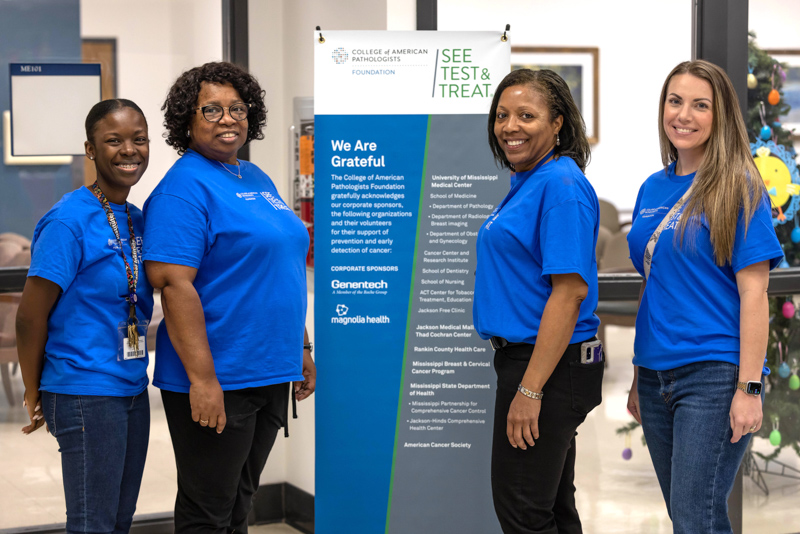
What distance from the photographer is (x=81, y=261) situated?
1.85m

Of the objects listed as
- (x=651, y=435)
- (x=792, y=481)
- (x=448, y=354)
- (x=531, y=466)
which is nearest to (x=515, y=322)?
(x=531, y=466)

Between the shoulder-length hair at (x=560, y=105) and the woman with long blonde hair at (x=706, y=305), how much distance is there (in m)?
0.23

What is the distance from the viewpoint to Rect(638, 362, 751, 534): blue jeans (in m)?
1.79

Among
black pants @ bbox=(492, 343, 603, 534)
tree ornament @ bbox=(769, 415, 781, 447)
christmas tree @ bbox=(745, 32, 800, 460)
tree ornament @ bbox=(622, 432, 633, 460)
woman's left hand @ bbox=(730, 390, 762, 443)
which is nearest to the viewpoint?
woman's left hand @ bbox=(730, 390, 762, 443)

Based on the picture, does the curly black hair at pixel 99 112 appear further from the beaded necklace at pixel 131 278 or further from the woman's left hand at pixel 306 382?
the woman's left hand at pixel 306 382

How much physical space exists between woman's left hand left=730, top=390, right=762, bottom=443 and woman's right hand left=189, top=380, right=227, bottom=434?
1223 mm

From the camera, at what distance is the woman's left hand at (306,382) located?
227 centimetres

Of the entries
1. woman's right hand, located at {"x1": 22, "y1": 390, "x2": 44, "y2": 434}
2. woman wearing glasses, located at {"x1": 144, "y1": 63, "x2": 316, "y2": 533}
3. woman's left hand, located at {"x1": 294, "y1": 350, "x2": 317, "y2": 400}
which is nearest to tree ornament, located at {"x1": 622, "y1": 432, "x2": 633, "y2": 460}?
woman's left hand, located at {"x1": 294, "y1": 350, "x2": 317, "y2": 400}

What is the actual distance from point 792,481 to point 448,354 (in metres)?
1.78

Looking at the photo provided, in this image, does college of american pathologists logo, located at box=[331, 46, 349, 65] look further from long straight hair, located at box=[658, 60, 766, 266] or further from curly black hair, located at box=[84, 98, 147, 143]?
long straight hair, located at box=[658, 60, 766, 266]

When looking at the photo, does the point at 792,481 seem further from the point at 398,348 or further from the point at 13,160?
the point at 13,160

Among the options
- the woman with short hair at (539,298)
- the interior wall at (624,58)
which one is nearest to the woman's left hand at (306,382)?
the woman with short hair at (539,298)

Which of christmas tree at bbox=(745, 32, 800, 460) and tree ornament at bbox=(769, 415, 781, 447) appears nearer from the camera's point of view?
christmas tree at bbox=(745, 32, 800, 460)

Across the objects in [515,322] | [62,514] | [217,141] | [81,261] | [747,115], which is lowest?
[62,514]
